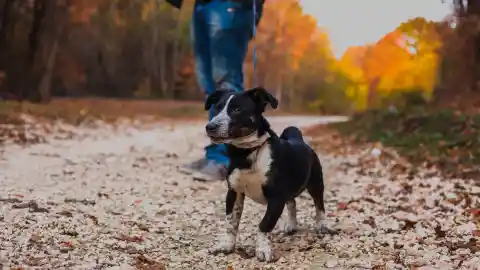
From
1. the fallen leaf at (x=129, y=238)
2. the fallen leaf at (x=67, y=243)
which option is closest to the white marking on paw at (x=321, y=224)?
the fallen leaf at (x=129, y=238)

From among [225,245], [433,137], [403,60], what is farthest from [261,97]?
[403,60]

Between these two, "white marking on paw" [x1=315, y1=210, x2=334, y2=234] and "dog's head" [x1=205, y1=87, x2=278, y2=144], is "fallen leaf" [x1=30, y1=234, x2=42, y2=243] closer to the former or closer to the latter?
"dog's head" [x1=205, y1=87, x2=278, y2=144]

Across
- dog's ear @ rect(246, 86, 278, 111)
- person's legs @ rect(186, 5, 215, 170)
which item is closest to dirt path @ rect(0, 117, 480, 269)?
A: dog's ear @ rect(246, 86, 278, 111)

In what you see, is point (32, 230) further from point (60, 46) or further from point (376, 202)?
point (60, 46)

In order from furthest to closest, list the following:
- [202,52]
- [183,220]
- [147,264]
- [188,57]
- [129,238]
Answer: [188,57] → [202,52] → [183,220] → [129,238] → [147,264]

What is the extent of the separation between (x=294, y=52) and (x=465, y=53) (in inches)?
509

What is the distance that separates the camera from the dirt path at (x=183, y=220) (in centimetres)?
291

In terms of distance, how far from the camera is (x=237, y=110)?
296 centimetres

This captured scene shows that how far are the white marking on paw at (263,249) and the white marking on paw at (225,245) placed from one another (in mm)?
157

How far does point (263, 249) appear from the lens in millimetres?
2953

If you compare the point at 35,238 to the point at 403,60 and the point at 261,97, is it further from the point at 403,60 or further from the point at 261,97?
the point at 403,60

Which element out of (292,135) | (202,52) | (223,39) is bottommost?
(292,135)

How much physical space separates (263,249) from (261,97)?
73cm

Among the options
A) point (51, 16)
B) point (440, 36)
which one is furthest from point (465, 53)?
point (51, 16)
